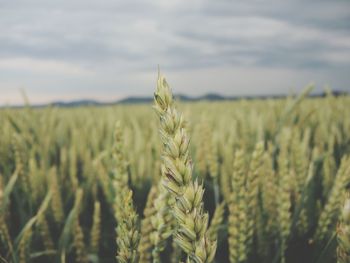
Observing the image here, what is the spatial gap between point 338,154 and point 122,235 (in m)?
1.90

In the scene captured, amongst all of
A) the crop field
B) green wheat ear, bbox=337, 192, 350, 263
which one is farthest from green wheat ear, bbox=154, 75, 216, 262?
green wheat ear, bbox=337, 192, 350, 263

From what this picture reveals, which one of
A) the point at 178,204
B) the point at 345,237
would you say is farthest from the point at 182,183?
the point at 345,237

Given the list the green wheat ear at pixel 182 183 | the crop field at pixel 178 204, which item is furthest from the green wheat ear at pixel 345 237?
the green wheat ear at pixel 182 183

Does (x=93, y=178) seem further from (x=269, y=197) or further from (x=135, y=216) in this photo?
(x=135, y=216)

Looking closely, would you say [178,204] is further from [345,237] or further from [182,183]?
[345,237]

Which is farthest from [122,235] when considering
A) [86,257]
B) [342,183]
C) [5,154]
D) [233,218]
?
[5,154]

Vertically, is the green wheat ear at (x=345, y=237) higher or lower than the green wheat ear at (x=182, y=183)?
lower

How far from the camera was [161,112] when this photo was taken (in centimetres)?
35

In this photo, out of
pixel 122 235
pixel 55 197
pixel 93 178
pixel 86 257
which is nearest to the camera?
pixel 122 235

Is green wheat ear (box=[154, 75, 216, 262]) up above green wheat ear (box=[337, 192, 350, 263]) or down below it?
above

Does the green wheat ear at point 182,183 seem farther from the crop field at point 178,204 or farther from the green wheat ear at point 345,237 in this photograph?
the green wheat ear at point 345,237

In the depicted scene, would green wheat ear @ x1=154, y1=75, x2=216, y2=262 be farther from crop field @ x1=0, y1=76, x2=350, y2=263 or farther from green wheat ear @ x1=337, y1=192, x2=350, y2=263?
green wheat ear @ x1=337, y1=192, x2=350, y2=263

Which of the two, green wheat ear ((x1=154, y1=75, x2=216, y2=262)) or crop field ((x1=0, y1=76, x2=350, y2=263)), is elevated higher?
green wheat ear ((x1=154, y1=75, x2=216, y2=262))

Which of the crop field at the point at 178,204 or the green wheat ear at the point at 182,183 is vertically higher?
the green wheat ear at the point at 182,183
